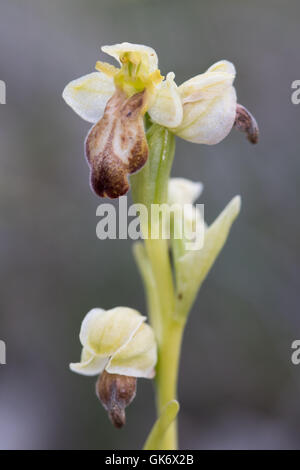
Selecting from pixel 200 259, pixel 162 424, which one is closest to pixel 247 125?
pixel 200 259

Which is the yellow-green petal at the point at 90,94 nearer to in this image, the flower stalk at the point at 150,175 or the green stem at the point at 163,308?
the flower stalk at the point at 150,175

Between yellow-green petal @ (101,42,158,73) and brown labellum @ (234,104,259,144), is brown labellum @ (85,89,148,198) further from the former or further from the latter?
brown labellum @ (234,104,259,144)

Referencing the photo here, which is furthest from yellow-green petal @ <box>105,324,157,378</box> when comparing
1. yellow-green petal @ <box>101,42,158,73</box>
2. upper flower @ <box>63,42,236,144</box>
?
yellow-green petal @ <box>101,42,158,73</box>

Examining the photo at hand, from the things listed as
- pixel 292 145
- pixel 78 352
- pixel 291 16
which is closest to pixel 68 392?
pixel 78 352

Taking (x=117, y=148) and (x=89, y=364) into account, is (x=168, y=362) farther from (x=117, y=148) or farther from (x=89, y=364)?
(x=117, y=148)

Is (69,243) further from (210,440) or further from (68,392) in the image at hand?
(210,440)

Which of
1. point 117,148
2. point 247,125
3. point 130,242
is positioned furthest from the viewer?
point 130,242
